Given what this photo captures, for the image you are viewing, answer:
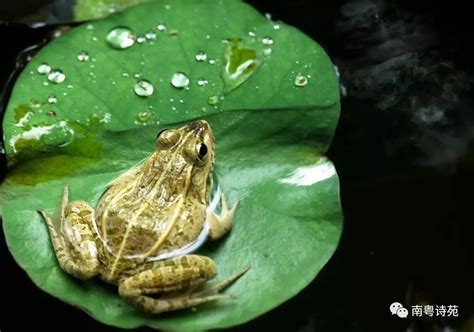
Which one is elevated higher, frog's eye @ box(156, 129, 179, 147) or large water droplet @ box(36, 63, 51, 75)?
large water droplet @ box(36, 63, 51, 75)

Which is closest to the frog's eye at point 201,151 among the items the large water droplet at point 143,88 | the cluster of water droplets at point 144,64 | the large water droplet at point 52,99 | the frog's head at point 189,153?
the frog's head at point 189,153

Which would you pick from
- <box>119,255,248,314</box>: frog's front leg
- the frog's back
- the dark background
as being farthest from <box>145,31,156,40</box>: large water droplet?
<box>119,255,248,314</box>: frog's front leg

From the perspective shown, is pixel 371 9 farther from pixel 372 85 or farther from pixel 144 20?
pixel 144 20

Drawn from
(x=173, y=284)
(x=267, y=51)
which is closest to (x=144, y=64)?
(x=267, y=51)

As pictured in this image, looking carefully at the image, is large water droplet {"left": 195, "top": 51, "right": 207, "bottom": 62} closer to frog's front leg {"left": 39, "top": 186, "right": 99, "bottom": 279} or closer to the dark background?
the dark background

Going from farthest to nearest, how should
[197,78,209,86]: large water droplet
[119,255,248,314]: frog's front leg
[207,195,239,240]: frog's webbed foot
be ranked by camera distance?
[197,78,209,86]: large water droplet
[207,195,239,240]: frog's webbed foot
[119,255,248,314]: frog's front leg
